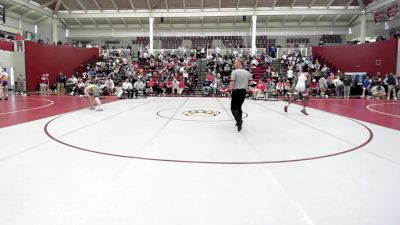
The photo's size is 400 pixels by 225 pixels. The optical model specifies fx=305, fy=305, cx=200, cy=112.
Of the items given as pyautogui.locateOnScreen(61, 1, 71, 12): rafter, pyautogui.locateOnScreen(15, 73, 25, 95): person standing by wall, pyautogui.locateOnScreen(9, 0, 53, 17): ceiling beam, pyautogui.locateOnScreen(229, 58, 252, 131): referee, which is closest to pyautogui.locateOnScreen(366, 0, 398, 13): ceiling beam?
pyautogui.locateOnScreen(229, 58, 252, 131): referee

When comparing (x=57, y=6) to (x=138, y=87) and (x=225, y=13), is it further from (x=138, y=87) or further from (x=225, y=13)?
(x=138, y=87)

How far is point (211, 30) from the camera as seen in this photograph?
3244cm

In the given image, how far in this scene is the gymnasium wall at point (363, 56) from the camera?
19297mm

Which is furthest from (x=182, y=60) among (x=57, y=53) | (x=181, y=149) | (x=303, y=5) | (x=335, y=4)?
(x=181, y=149)

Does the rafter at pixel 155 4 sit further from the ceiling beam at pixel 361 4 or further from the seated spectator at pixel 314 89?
the ceiling beam at pixel 361 4

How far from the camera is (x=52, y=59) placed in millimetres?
22406

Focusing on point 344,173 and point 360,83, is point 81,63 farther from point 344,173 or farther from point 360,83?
point 344,173

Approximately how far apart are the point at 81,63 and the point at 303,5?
1931cm

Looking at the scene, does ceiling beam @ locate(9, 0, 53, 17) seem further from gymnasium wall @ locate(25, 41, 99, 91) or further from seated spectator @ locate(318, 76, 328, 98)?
seated spectator @ locate(318, 76, 328, 98)

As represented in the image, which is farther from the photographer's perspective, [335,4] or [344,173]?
[335,4]

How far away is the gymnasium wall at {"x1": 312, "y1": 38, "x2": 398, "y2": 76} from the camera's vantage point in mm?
19297

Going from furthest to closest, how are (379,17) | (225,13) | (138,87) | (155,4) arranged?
(225,13) → (155,4) → (379,17) → (138,87)

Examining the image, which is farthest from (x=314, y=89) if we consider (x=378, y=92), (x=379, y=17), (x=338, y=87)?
(x=379, y=17)

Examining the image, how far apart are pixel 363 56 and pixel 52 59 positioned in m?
22.5
